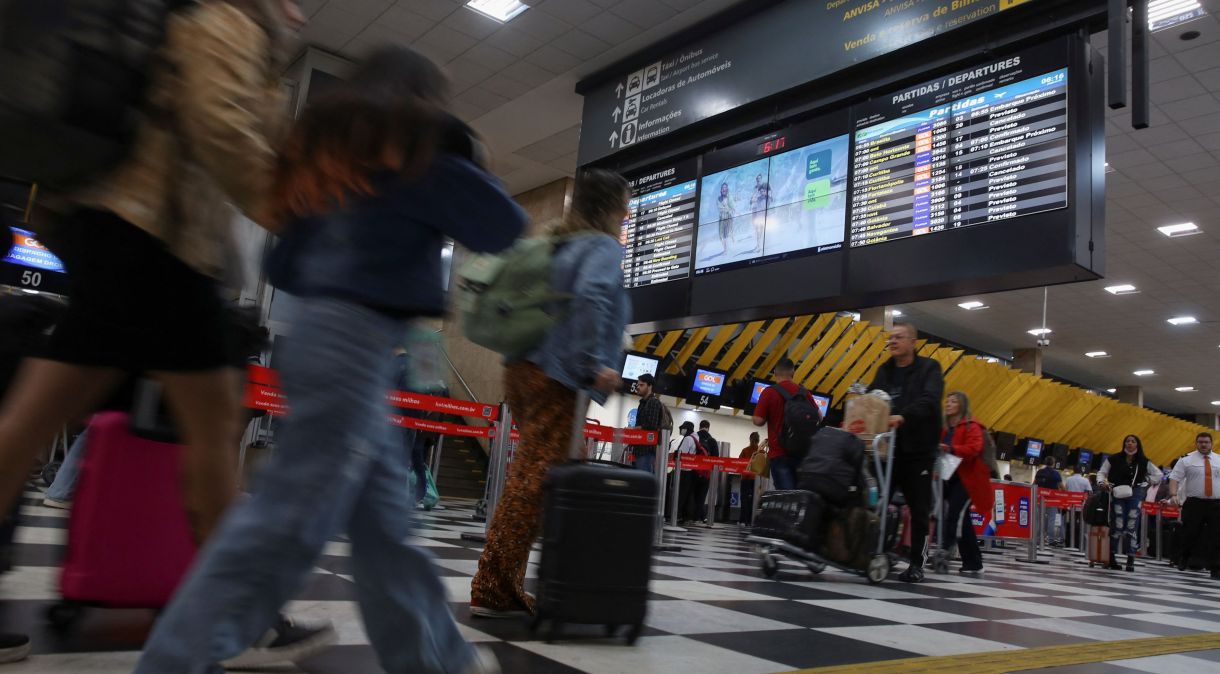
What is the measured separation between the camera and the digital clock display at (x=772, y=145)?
611cm

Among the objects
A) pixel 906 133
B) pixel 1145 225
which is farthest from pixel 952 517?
pixel 1145 225

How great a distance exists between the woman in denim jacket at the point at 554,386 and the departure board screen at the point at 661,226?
4044 mm

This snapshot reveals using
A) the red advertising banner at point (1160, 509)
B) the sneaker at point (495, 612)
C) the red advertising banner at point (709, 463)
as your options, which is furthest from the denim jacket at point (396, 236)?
the red advertising banner at point (1160, 509)

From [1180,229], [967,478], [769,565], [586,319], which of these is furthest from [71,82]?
[1180,229]

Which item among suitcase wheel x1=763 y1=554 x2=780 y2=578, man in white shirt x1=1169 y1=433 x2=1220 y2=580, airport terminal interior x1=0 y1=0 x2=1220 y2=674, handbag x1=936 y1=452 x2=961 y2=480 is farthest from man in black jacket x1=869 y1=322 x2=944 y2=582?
man in white shirt x1=1169 y1=433 x2=1220 y2=580

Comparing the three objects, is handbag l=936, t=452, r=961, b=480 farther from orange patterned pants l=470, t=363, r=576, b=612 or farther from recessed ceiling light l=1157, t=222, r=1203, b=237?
recessed ceiling light l=1157, t=222, r=1203, b=237

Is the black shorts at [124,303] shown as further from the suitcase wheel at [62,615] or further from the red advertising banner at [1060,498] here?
the red advertising banner at [1060,498]

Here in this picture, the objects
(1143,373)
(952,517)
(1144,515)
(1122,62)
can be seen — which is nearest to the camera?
(1122,62)

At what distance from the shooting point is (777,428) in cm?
647

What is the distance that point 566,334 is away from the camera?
2.45 metres

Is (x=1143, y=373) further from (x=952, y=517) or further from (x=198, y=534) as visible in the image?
(x=198, y=534)

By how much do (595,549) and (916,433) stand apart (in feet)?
11.7

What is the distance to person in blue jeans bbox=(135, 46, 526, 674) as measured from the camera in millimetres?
1144

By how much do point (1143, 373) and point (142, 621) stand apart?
84.8ft
